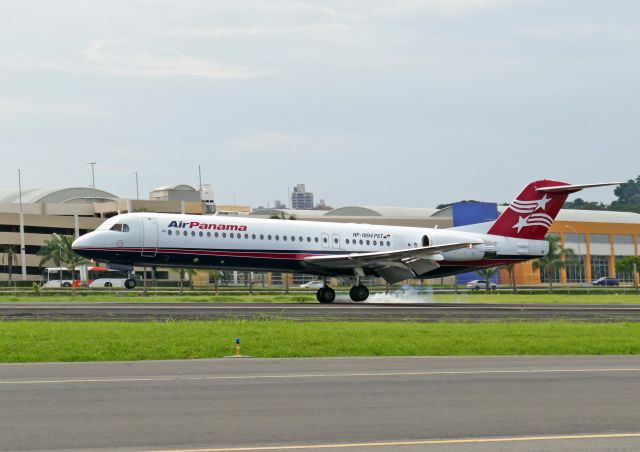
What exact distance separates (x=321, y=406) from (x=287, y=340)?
10550 millimetres

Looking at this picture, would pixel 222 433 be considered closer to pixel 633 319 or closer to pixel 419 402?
pixel 419 402

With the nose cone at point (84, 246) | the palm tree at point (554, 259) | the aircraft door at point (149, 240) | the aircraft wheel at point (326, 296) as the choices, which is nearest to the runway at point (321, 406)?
the aircraft door at point (149, 240)

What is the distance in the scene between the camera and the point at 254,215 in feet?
426

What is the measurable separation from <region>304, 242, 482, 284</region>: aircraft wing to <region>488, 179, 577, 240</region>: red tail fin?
2.48 metres

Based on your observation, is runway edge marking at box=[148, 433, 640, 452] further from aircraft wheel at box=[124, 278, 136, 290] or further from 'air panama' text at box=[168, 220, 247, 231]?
aircraft wheel at box=[124, 278, 136, 290]

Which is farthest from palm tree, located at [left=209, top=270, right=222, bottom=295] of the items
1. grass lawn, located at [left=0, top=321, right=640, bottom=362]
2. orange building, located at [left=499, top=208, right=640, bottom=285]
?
orange building, located at [left=499, top=208, right=640, bottom=285]

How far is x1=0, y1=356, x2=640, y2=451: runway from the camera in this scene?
11.8 meters

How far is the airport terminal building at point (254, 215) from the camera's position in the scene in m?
123

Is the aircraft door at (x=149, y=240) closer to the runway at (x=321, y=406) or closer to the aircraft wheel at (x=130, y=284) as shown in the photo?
the aircraft wheel at (x=130, y=284)

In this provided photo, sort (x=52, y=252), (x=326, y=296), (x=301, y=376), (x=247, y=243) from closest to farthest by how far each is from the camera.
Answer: (x=301, y=376) < (x=247, y=243) < (x=326, y=296) < (x=52, y=252)

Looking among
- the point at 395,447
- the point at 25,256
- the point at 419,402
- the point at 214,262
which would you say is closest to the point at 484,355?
the point at 419,402

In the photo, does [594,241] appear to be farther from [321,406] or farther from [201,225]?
[321,406]

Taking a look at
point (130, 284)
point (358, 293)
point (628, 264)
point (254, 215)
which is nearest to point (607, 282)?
point (628, 264)

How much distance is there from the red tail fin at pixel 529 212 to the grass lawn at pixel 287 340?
21.3m
